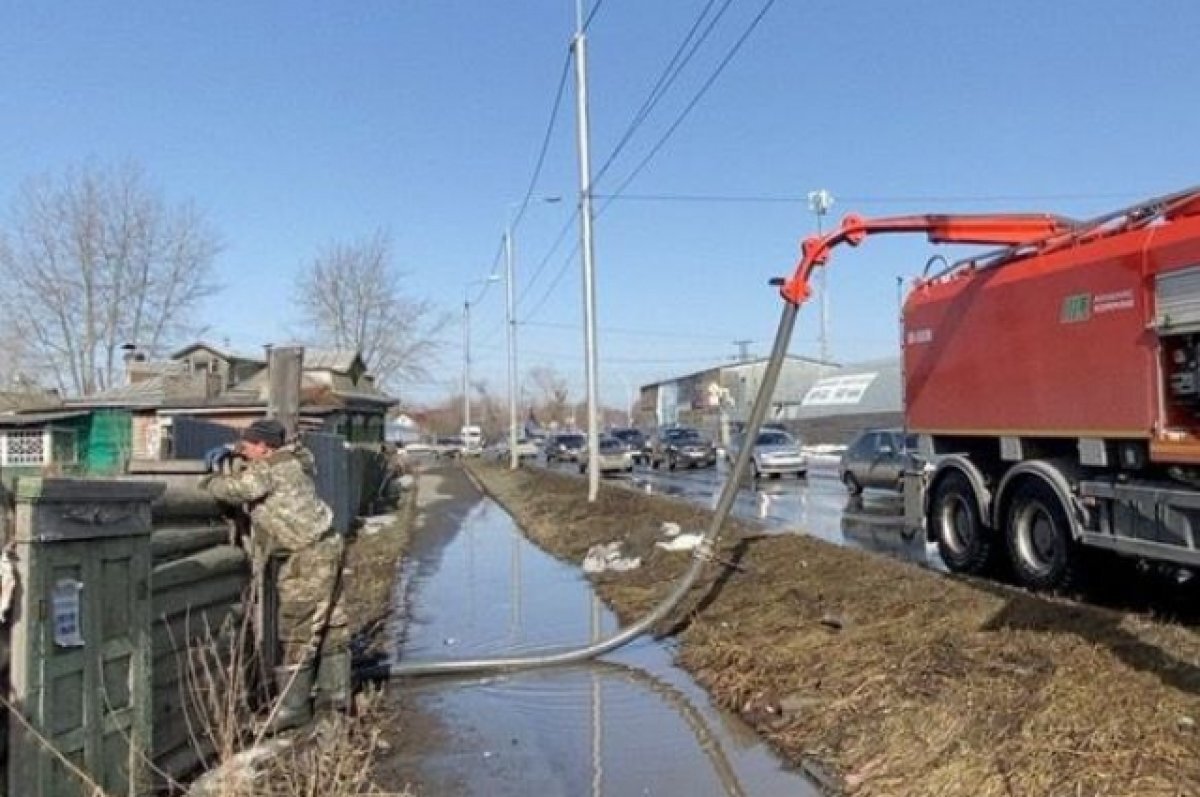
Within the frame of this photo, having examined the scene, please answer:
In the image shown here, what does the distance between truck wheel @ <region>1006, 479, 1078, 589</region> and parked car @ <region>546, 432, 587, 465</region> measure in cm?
5084

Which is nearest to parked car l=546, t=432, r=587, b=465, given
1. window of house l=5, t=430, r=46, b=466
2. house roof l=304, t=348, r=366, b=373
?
house roof l=304, t=348, r=366, b=373

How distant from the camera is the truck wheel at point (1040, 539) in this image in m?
11.1

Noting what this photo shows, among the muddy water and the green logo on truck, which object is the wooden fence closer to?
the muddy water

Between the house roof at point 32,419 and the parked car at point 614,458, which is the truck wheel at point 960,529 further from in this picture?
the house roof at point 32,419

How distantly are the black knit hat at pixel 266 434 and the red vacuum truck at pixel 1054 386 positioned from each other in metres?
6.07

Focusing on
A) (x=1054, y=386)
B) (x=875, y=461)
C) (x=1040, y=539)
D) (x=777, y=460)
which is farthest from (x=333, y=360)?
(x=1054, y=386)

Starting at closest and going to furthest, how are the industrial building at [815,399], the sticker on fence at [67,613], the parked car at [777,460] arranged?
the sticker on fence at [67,613] → the parked car at [777,460] → the industrial building at [815,399]

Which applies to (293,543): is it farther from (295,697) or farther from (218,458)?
(295,697)

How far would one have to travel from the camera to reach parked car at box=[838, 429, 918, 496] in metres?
24.8

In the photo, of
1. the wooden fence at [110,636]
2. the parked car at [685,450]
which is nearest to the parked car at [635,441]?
the parked car at [685,450]

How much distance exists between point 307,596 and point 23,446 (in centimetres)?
4970

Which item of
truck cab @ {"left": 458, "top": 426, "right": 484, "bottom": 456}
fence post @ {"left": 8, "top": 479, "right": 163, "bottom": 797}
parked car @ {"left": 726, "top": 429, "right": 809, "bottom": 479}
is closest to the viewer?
fence post @ {"left": 8, "top": 479, "right": 163, "bottom": 797}

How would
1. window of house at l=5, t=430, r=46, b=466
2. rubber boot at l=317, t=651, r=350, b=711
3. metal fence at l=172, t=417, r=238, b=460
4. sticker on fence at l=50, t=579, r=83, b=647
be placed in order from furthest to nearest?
window of house at l=5, t=430, r=46, b=466 < metal fence at l=172, t=417, r=238, b=460 < rubber boot at l=317, t=651, r=350, b=711 < sticker on fence at l=50, t=579, r=83, b=647

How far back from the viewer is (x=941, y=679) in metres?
7.30
